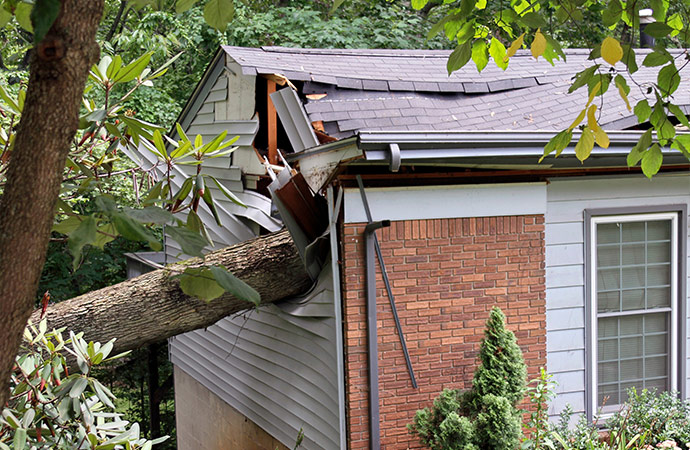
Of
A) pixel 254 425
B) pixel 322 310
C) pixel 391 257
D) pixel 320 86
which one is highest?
pixel 320 86

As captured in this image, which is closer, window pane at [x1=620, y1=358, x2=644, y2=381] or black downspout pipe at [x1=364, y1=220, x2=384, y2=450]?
black downspout pipe at [x1=364, y1=220, x2=384, y2=450]

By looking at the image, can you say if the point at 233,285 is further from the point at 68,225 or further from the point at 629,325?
the point at 629,325

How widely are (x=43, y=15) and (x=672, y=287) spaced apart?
22.2 feet

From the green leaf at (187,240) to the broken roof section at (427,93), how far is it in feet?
14.9

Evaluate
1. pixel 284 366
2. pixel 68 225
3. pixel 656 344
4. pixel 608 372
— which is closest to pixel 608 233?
pixel 656 344

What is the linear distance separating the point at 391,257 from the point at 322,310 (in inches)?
35.8

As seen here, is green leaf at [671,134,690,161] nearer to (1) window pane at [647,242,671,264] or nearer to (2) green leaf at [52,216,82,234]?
(2) green leaf at [52,216,82,234]

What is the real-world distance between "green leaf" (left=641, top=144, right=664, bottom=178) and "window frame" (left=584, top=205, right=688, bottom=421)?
11.5 ft

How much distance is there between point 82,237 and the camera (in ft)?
5.00

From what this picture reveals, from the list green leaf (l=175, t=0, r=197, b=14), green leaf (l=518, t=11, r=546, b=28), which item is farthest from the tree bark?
green leaf (l=518, t=11, r=546, b=28)

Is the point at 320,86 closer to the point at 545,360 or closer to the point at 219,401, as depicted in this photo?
the point at 545,360

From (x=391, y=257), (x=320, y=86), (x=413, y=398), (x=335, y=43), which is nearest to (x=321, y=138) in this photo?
(x=320, y=86)

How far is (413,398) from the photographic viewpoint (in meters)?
6.05

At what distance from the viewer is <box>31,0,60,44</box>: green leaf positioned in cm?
132
